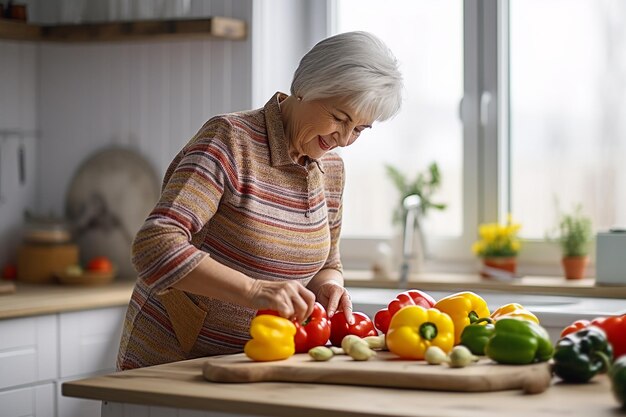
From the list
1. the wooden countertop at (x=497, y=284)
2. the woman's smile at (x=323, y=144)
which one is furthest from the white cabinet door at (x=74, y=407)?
the woman's smile at (x=323, y=144)

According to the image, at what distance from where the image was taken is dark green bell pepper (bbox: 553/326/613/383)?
182cm

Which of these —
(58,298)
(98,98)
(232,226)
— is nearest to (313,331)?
(232,226)

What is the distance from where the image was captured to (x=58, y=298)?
11.5ft

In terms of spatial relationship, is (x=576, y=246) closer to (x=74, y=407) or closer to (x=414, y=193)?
(x=414, y=193)

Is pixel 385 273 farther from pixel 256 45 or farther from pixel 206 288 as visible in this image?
pixel 206 288

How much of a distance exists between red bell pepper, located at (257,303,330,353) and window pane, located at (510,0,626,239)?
1800mm

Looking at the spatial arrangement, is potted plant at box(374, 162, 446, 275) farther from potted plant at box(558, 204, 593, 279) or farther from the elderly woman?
the elderly woman

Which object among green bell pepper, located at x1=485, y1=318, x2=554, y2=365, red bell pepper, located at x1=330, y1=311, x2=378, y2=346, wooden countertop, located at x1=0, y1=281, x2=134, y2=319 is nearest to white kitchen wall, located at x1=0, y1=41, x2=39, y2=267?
wooden countertop, located at x1=0, y1=281, x2=134, y2=319

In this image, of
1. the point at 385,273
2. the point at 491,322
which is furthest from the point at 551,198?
the point at 491,322

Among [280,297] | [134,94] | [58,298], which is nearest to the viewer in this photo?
[280,297]

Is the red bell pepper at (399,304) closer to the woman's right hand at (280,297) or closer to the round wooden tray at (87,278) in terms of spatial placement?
the woman's right hand at (280,297)

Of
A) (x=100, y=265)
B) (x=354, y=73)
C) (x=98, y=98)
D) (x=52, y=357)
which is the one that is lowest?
(x=52, y=357)

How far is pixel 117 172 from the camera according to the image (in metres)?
4.16

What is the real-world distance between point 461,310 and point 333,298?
1.10 ft
